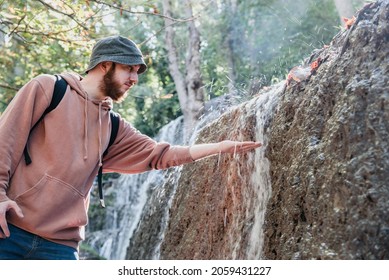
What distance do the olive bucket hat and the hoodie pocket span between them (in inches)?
27.6

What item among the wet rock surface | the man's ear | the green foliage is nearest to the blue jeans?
the man's ear

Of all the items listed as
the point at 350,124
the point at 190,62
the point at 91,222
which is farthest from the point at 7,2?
the point at 91,222

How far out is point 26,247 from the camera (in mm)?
2600

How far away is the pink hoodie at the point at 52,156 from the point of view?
2627 millimetres

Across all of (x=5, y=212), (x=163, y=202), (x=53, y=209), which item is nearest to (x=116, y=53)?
(x=53, y=209)

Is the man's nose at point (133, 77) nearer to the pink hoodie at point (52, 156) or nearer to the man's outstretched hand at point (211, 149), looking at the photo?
the pink hoodie at point (52, 156)

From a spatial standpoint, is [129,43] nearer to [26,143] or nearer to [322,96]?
[26,143]

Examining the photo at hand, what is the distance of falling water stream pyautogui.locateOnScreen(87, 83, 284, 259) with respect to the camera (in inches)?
148

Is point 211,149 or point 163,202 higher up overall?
point 211,149

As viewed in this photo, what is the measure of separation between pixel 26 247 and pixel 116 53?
1.09 meters

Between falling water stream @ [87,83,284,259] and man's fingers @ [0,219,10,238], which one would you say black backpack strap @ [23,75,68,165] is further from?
falling water stream @ [87,83,284,259]

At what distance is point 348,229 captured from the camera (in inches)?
103

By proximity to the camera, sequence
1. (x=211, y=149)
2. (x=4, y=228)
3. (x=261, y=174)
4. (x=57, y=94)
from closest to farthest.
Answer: (x=4, y=228), (x=57, y=94), (x=211, y=149), (x=261, y=174)

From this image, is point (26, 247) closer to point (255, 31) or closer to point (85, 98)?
point (85, 98)
